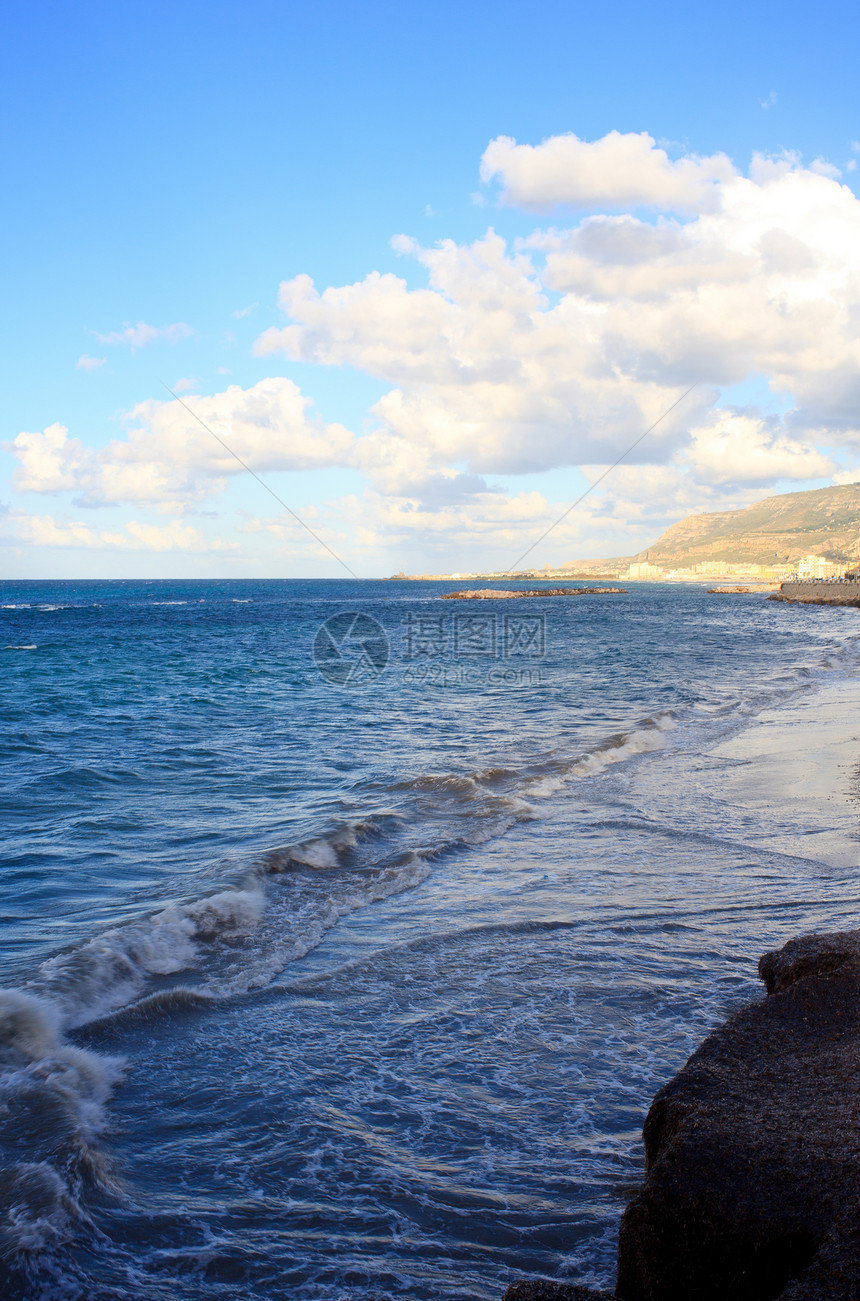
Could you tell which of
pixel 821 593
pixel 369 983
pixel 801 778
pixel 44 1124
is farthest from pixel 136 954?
pixel 821 593

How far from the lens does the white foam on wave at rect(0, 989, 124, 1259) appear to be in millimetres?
3656

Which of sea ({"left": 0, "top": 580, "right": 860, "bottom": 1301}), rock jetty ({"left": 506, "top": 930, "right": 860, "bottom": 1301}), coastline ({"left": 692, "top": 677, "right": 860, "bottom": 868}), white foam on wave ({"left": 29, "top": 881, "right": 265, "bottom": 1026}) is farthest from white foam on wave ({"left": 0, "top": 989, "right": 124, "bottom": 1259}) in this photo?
coastline ({"left": 692, "top": 677, "right": 860, "bottom": 868})

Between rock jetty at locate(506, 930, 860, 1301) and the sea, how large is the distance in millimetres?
792

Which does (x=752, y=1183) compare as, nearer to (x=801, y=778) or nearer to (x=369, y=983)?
(x=369, y=983)

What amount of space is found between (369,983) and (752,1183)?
3604 mm

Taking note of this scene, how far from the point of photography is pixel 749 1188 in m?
2.63

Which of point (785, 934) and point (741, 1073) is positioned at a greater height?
point (741, 1073)

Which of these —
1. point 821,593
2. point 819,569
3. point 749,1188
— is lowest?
point 749,1188

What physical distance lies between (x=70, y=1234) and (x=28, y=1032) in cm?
202

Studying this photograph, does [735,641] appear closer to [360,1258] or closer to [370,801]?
[370,801]

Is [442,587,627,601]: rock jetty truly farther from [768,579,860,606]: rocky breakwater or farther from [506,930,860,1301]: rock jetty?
[506,930,860,1301]: rock jetty

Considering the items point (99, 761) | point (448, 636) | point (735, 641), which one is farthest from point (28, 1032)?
point (448, 636)

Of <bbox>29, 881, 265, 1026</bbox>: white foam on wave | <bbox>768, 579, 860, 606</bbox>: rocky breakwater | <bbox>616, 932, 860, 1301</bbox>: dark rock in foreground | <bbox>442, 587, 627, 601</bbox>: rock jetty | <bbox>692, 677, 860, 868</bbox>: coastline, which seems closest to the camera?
<bbox>616, 932, 860, 1301</bbox>: dark rock in foreground

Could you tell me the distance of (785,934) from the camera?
633cm
